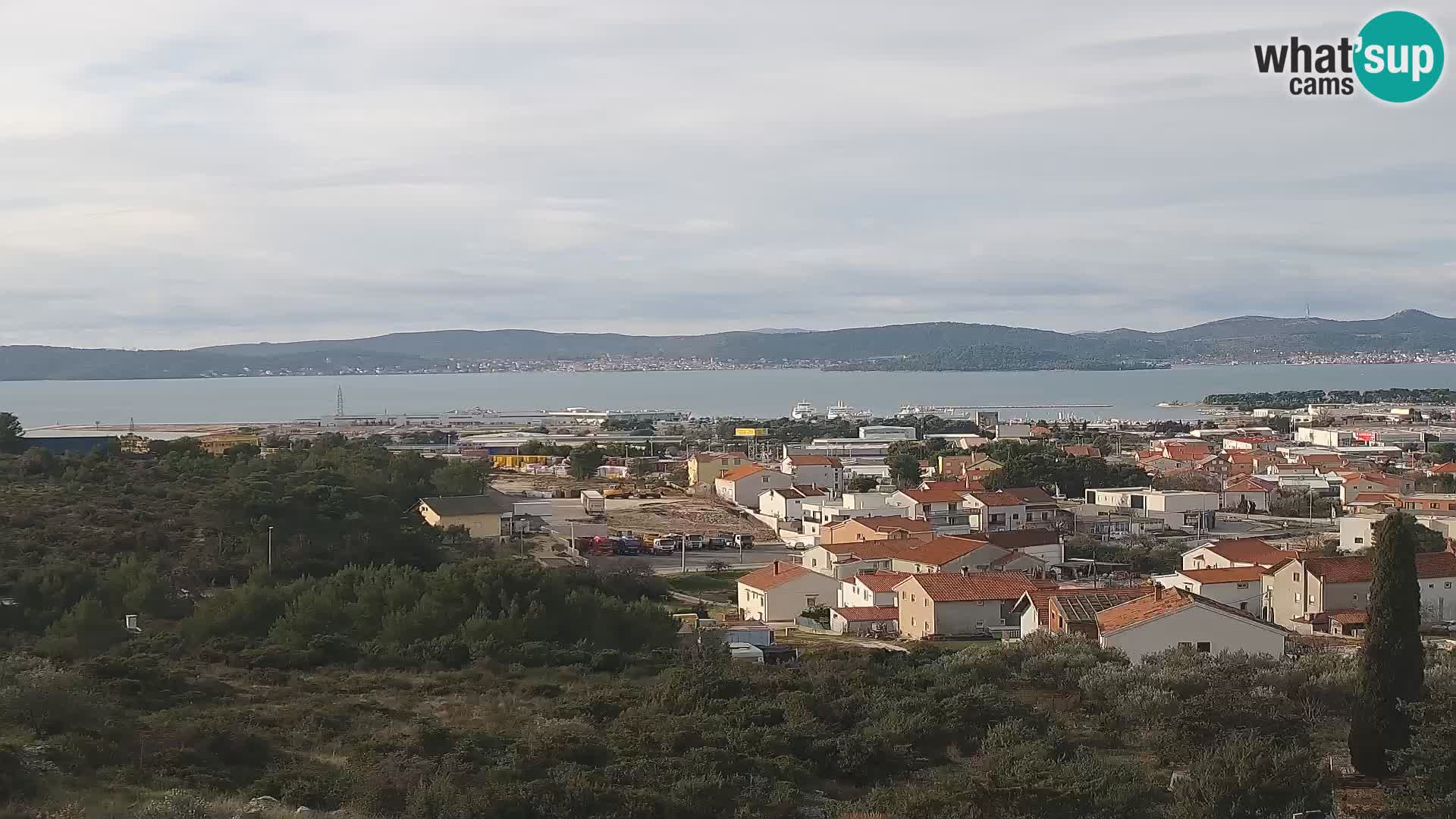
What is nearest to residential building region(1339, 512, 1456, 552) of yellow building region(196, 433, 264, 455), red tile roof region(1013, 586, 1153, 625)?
red tile roof region(1013, 586, 1153, 625)

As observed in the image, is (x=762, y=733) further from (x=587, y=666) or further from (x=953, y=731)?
(x=587, y=666)

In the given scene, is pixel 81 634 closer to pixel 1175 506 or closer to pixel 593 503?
pixel 593 503

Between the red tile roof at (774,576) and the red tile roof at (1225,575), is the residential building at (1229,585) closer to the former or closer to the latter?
the red tile roof at (1225,575)

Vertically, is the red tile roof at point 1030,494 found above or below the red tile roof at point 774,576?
above

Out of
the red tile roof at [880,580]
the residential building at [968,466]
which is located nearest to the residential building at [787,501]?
the residential building at [968,466]

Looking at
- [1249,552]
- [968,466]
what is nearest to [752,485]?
[968,466]
